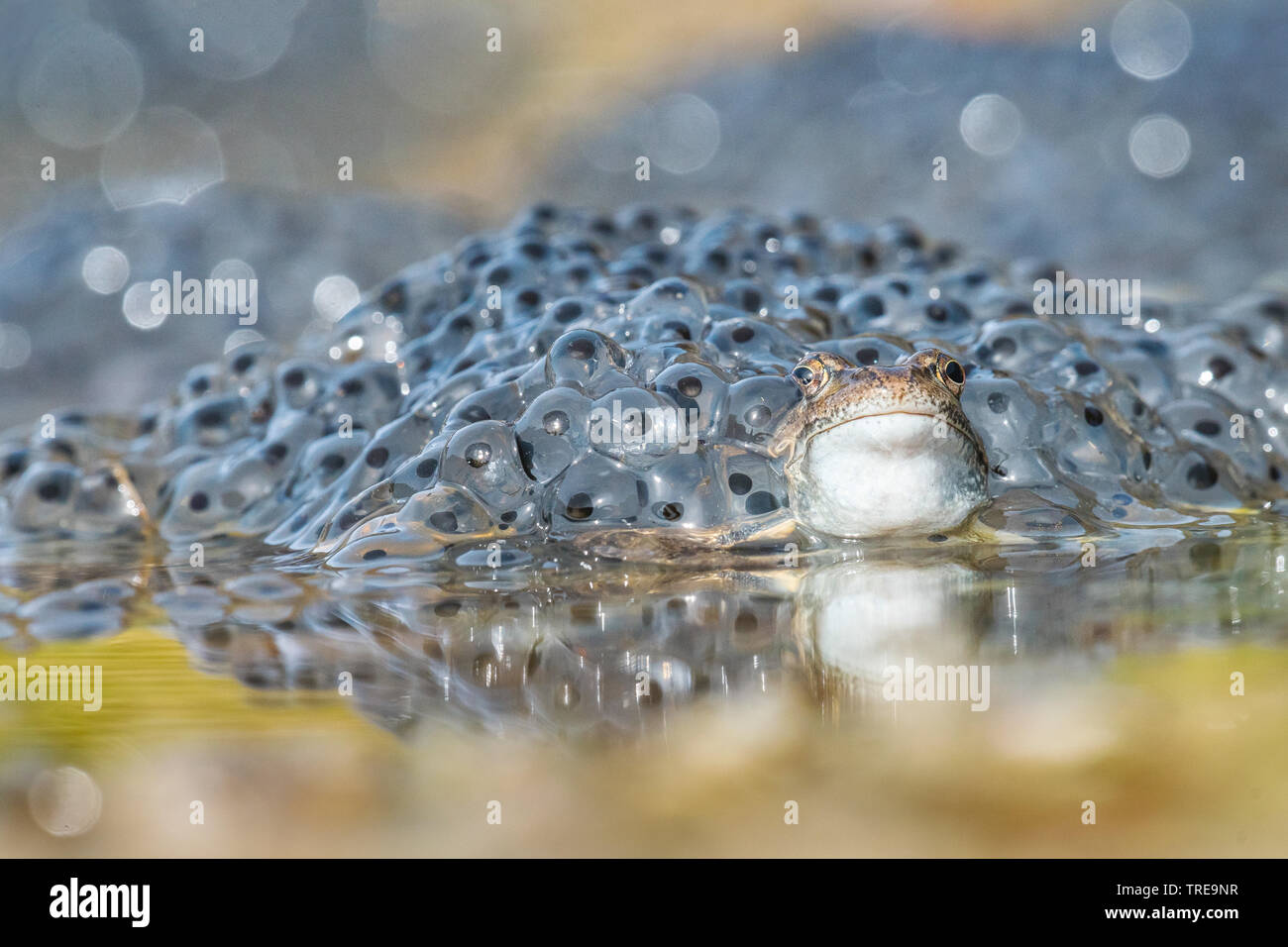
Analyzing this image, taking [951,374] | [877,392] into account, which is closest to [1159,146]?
[951,374]

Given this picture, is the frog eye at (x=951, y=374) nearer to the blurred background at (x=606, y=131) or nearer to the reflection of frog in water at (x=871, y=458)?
the reflection of frog in water at (x=871, y=458)

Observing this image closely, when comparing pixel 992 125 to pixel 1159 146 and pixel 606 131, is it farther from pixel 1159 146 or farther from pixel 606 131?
pixel 606 131

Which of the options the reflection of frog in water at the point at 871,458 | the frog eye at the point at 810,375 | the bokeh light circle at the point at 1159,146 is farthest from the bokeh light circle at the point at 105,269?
the bokeh light circle at the point at 1159,146

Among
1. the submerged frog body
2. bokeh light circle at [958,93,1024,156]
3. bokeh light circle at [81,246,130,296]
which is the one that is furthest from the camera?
bokeh light circle at [958,93,1024,156]

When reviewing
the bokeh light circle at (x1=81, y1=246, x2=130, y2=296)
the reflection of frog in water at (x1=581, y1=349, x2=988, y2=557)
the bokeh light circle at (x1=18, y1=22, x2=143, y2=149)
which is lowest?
the reflection of frog in water at (x1=581, y1=349, x2=988, y2=557)

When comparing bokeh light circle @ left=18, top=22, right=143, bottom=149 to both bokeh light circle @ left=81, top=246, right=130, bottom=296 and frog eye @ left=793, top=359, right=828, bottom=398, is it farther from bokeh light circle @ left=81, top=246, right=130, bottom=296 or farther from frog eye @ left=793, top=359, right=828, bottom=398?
frog eye @ left=793, top=359, right=828, bottom=398

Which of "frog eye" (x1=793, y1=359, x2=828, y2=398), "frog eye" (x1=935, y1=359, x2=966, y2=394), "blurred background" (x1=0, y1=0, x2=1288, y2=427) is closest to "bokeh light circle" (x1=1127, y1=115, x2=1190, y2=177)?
"blurred background" (x1=0, y1=0, x2=1288, y2=427)

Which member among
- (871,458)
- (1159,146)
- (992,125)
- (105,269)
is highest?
(992,125)
